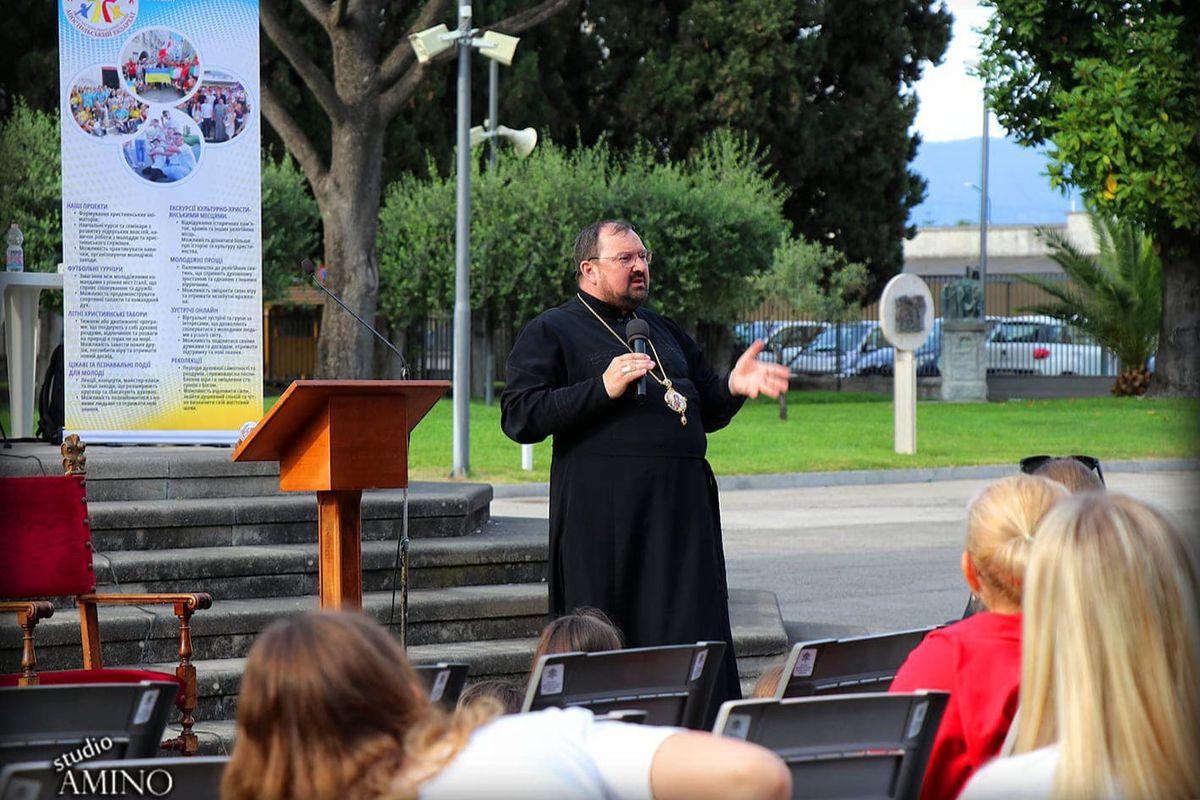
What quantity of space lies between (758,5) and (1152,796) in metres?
36.0

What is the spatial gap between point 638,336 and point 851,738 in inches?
124

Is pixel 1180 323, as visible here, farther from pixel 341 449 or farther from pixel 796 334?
pixel 341 449

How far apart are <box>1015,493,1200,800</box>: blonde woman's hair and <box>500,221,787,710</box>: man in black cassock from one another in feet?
11.1

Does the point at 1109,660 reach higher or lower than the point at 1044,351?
lower

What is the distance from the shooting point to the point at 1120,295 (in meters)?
33.6

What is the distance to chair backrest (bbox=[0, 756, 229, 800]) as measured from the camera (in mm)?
2760

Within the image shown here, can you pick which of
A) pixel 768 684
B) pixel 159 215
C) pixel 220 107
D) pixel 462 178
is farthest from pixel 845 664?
pixel 462 178

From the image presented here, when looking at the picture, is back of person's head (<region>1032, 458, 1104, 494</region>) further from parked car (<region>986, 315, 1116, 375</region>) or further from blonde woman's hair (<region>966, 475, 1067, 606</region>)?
parked car (<region>986, 315, 1116, 375</region>)

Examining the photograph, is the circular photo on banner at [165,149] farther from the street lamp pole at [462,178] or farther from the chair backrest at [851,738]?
the street lamp pole at [462,178]

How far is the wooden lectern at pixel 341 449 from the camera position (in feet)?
19.4

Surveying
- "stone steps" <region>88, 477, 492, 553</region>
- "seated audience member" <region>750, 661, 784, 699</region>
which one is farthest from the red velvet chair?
"seated audience member" <region>750, 661, 784, 699</region>

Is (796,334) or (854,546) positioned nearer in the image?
(854,546)

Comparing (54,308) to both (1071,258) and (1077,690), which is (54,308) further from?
(1077,690)

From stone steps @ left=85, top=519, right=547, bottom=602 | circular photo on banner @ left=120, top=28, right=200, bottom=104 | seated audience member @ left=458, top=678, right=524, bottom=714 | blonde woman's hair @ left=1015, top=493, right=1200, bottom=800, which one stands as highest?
circular photo on banner @ left=120, top=28, right=200, bottom=104
